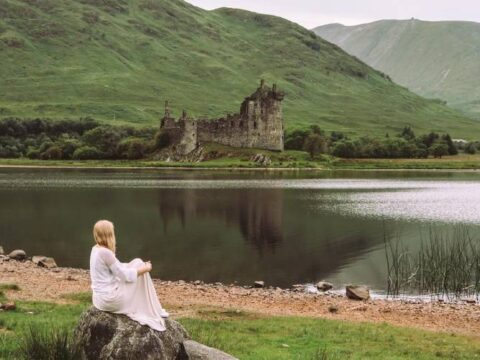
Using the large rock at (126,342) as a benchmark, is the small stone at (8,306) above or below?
below

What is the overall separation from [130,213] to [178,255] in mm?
19394

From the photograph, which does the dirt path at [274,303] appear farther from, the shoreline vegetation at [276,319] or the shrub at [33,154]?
the shrub at [33,154]

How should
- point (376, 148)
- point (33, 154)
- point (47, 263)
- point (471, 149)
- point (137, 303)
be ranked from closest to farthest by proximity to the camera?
point (137, 303) → point (47, 263) → point (376, 148) → point (33, 154) → point (471, 149)

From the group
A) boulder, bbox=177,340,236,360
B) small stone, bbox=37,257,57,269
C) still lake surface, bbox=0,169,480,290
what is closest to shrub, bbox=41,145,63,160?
still lake surface, bbox=0,169,480,290

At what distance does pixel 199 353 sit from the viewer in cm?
1015

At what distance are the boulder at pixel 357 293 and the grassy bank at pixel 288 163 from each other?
102m

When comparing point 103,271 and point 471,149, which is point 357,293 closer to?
point 103,271

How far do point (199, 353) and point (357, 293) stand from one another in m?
14.8

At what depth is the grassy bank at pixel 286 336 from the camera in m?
14.0

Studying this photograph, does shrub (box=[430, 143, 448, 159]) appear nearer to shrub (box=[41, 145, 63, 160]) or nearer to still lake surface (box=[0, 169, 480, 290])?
still lake surface (box=[0, 169, 480, 290])

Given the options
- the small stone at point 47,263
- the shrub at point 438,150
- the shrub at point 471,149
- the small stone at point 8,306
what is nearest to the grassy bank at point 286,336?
the small stone at point 8,306

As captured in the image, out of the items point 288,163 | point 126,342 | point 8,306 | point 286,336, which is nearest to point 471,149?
point 288,163

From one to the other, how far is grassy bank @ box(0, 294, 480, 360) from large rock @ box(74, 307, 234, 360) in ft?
7.46

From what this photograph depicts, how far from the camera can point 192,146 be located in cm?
14275
